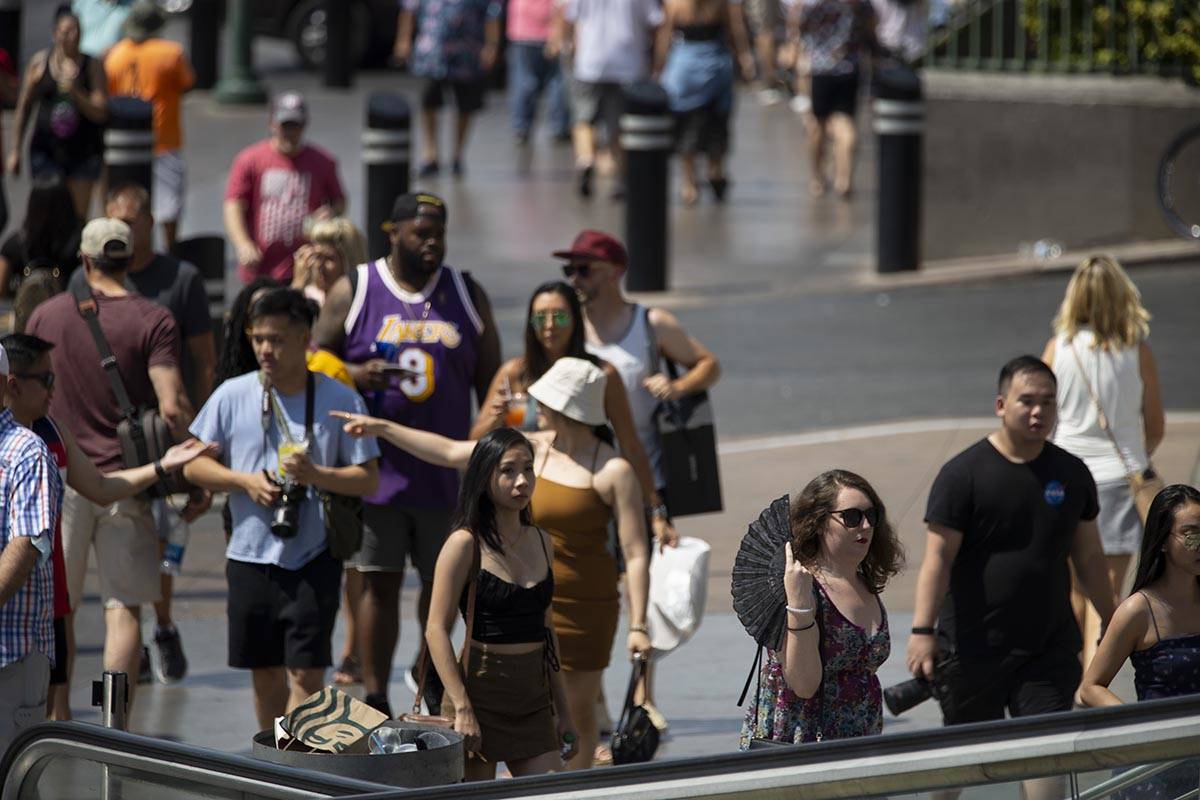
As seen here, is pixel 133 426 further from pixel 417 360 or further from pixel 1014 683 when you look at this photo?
pixel 1014 683

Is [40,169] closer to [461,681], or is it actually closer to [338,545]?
[338,545]

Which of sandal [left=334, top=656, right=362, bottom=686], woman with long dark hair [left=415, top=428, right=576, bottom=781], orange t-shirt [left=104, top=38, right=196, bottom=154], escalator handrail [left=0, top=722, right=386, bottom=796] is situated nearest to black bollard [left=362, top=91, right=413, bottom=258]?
orange t-shirt [left=104, top=38, right=196, bottom=154]

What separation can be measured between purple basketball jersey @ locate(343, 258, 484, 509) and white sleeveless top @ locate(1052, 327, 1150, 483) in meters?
2.21

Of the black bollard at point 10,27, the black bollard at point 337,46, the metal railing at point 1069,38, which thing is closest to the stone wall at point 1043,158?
the metal railing at point 1069,38

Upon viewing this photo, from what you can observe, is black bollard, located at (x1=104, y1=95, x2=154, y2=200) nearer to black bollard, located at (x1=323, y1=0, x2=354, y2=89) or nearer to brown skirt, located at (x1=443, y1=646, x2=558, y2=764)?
brown skirt, located at (x1=443, y1=646, x2=558, y2=764)

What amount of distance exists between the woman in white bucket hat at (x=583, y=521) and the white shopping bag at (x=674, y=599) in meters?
0.43

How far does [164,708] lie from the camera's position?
769 cm

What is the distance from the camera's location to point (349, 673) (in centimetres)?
802

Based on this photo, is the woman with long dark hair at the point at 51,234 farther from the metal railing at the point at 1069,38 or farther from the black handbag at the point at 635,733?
the metal railing at the point at 1069,38

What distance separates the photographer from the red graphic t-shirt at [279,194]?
10828 mm

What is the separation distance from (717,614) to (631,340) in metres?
1.81

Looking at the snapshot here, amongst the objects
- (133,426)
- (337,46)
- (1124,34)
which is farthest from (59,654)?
(337,46)

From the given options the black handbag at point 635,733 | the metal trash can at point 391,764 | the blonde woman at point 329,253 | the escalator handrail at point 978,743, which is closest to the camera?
the escalator handrail at point 978,743

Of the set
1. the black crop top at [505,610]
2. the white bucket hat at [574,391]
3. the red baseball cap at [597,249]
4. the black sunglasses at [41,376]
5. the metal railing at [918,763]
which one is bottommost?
the black crop top at [505,610]
